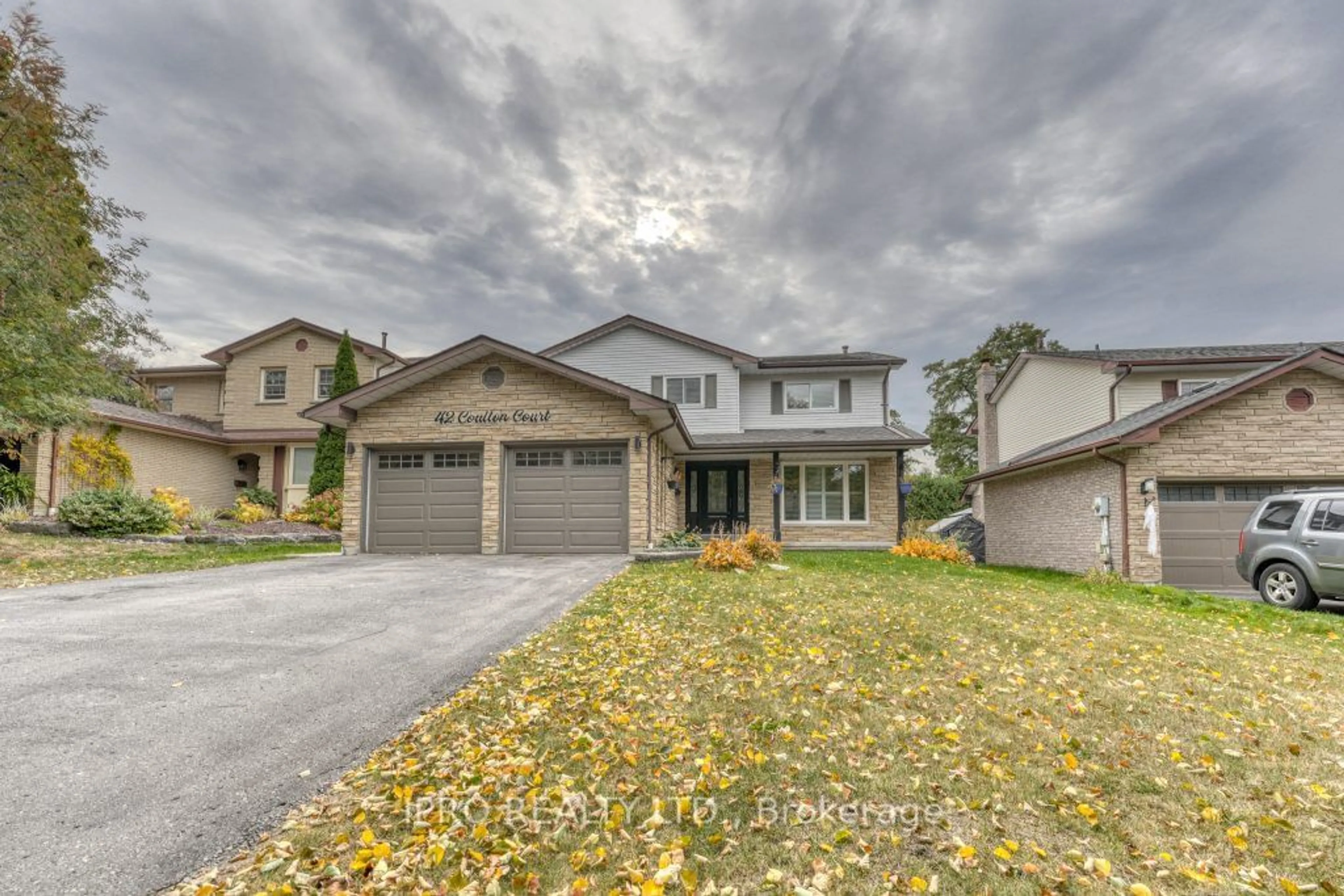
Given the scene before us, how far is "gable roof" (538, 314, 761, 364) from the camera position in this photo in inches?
685

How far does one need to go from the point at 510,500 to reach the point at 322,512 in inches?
330

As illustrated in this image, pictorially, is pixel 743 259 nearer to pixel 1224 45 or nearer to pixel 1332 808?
pixel 1224 45

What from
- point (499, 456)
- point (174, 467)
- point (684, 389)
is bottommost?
point (174, 467)

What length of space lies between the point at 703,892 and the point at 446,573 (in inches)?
340

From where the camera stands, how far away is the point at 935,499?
25312mm

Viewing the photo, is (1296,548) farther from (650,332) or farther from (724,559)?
(650,332)

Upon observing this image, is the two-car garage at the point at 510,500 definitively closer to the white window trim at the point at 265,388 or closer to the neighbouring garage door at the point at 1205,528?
the white window trim at the point at 265,388

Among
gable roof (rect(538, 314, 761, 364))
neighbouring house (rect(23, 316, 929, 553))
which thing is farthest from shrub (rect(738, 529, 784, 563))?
gable roof (rect(538, 314, 761, 364))

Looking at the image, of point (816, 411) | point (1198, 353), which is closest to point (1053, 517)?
point (1198, 353)

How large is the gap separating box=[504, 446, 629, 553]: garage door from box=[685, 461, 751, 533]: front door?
5.46 m

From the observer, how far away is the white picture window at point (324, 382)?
20.8 metres

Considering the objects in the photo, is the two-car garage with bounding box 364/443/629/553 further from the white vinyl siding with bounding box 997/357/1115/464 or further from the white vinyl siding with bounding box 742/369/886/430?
the white vinyl siding with bounding box 997/357/1115/464

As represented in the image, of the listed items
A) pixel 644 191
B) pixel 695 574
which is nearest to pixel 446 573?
pixel 695 574

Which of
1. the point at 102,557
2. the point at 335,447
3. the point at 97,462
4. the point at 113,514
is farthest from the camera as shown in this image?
the point at 335,447
